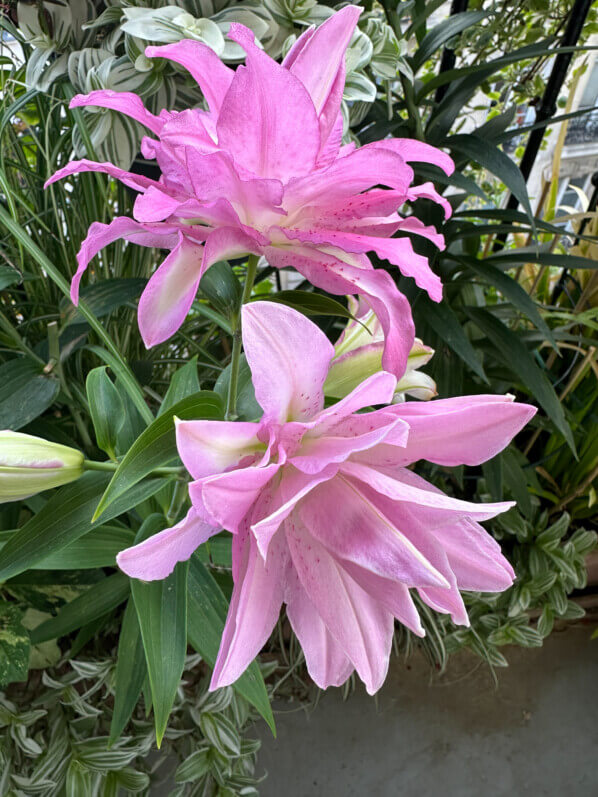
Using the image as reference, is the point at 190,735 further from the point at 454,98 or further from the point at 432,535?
the point at 454,98

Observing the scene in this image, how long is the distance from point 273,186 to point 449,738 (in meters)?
1.15

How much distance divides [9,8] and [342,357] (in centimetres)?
48

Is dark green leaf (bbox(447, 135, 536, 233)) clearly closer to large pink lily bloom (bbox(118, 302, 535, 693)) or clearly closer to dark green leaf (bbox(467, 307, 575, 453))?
dark green leaf (bbox(467, 307, 575, 453))

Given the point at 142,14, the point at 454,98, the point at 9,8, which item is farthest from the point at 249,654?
the point at 454,98

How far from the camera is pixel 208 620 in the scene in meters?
0.62

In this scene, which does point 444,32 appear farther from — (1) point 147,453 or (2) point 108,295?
(1) point 147,453

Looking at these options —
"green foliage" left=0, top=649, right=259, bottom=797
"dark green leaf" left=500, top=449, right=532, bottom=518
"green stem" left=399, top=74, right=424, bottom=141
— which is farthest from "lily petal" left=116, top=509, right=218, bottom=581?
"dark green leaf" left=500, top=449, right=532, bottom=518

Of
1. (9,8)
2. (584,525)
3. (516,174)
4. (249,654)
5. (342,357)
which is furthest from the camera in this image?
(584,525)

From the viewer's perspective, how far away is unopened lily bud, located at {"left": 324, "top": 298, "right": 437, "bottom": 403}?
42 centimetres

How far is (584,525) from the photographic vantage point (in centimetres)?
130

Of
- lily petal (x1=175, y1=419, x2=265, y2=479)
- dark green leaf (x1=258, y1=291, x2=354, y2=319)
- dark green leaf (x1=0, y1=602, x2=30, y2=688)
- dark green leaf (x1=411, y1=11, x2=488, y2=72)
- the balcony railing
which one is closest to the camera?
lily petal (x1=175, y1=419, x2=265, y2=479)

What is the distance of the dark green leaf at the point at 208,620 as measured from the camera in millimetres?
612

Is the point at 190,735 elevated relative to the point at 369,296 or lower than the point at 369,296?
lower

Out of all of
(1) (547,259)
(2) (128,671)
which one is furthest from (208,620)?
(1) (547,259)
